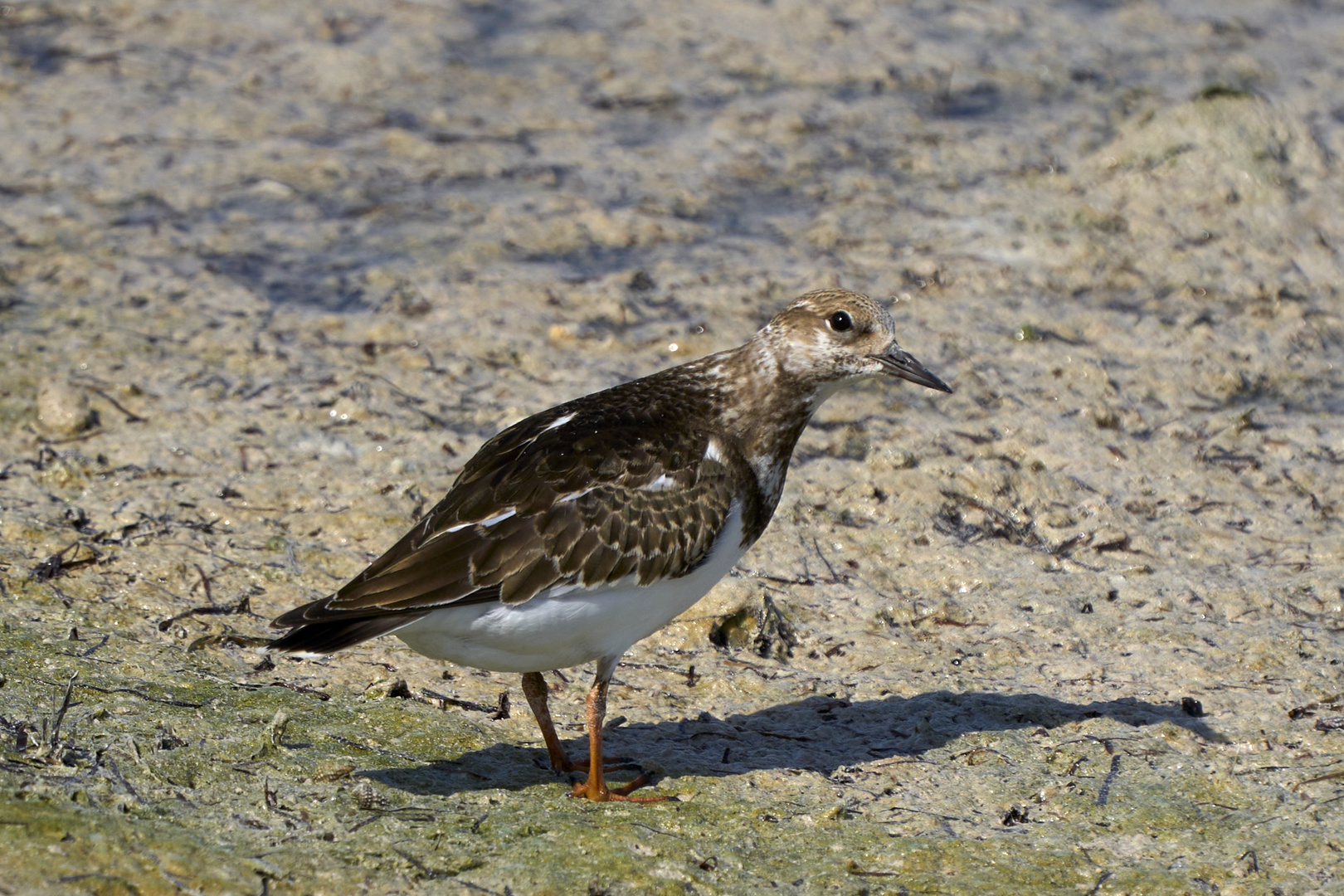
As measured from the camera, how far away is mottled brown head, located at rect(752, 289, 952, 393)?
19.1 feet

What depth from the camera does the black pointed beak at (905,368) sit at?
19.4 ft

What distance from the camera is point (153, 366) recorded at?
26.6 ft

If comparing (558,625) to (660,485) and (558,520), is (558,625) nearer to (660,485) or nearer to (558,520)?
(558,520)

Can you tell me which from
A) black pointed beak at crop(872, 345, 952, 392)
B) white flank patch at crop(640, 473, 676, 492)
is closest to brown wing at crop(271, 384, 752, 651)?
white flank patch at crop(640, 473, 676, 492)

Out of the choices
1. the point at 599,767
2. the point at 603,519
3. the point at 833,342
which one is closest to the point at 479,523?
the point at 603,519

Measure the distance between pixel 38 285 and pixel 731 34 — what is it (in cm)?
652

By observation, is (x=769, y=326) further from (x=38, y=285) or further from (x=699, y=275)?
(x=38, y=285)

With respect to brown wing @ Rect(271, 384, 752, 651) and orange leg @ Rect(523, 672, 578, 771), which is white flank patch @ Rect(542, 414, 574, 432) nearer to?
brown wing @ Rect(271, 384, 752, 651)

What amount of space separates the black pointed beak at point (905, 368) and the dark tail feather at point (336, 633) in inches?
88.7

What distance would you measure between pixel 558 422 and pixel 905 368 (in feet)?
4.87

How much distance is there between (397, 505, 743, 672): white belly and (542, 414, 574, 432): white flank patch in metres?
0.72

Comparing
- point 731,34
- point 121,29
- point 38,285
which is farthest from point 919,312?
point 121,29

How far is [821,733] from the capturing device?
586 cm

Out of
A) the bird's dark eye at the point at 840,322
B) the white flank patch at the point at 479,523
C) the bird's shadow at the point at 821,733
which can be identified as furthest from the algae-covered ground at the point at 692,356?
the bird's dark eye at the point at 840,322
